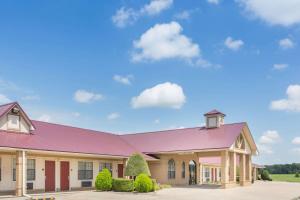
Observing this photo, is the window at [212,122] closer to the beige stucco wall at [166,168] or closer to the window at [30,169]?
the beige stucco wall at [166,168]

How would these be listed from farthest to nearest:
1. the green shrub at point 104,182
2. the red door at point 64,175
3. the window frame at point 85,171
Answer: the window frame at point 85,171 < the red door at point 64,175 < the green shrub at point 104,182

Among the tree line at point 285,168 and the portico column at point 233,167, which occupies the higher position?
the portico column at point 233,167

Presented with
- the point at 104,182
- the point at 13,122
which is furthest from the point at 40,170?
the point at 104,182

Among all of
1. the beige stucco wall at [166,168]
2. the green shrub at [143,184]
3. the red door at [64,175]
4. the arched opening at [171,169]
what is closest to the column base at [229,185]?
the beige stucco wall at [166,168]

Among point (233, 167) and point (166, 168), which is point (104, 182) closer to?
point (166, 168)

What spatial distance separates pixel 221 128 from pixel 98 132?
10.8m

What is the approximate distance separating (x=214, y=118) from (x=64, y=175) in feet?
48.2

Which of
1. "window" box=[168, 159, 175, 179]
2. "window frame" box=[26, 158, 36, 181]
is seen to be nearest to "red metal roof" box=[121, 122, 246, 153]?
"window" box=[168, 159, 175, 179]

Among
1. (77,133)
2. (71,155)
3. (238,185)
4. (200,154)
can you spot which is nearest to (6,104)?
(71,155)

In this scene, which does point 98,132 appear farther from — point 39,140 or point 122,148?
point 39,140

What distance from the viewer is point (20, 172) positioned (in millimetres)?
22172

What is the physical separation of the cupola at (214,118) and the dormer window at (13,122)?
17.4 metres

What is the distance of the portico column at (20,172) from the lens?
22.0m

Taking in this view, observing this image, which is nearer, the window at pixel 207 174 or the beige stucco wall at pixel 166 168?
the beige stucco wall at pixel 166 168
